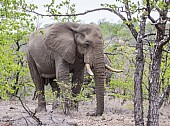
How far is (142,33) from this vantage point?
765cm

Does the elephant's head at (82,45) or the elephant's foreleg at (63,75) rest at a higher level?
the elephant's head at (82,45)

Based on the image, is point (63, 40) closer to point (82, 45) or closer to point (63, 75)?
point (82, 45)

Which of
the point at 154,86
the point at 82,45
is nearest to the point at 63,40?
the point at 82,45

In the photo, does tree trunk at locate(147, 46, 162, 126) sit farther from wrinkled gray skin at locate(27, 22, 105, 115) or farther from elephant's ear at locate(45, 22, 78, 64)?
elephant's ear at locate(45, 22, 78, 64)

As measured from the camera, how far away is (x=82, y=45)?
1123cm

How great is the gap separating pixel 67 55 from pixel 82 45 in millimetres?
578

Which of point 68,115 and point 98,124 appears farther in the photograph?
point 68,115

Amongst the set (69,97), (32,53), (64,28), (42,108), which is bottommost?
(42,108)

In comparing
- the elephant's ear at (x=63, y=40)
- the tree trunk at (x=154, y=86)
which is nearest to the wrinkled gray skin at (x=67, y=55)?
the elephant's ear at (x=63, y=40)

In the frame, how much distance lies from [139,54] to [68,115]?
379 centimetres

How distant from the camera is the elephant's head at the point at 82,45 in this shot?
35.0ft

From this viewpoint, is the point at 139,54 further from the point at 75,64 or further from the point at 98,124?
the point at 75,64

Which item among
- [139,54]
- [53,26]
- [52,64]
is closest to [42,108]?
[52,64]

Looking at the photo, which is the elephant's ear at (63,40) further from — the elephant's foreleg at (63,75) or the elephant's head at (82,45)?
the elephant's foreleg at (63,75)
